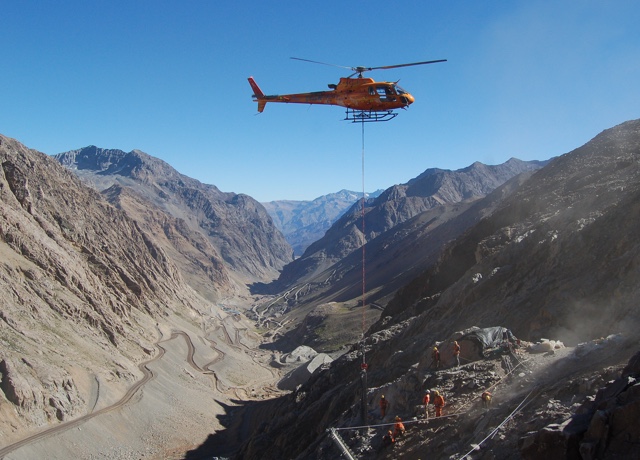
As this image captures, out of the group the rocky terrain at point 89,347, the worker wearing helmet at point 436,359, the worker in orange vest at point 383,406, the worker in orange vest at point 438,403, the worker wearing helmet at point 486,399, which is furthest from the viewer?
the rocky terrain at point 89,347

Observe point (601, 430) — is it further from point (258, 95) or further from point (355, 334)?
point (355, 334)

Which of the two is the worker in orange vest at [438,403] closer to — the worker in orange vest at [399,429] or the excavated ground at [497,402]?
the excavated ground at [497,402]

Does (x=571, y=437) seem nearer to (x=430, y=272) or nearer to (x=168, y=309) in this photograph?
(x=430, y=272)

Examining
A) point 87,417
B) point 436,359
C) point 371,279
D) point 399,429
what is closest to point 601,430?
point 399,429

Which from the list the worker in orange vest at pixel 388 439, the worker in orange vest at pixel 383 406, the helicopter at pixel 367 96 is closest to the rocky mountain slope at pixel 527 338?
the worker in orange vest at pixel 388 439

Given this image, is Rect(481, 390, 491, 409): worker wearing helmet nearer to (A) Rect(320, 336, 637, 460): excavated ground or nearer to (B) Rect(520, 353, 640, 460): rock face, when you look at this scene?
(A) Rect(320, 336, 637, 460): excavated ground

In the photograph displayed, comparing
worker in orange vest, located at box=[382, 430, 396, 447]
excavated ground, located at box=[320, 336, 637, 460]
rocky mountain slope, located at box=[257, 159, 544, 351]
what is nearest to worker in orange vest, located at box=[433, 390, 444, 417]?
excavated ground, located at box=[320, 336, 637, 460]
